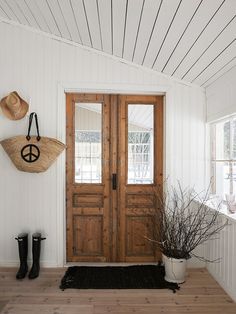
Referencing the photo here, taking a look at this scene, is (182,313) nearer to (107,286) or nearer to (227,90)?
(107,286)

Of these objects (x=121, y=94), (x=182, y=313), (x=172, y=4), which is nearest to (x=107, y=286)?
(x=182, y=313)

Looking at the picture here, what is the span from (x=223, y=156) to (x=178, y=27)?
1572 mm

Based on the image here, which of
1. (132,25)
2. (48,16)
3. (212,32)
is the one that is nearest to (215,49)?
(212,32)

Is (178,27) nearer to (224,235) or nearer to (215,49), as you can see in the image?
(215,49)

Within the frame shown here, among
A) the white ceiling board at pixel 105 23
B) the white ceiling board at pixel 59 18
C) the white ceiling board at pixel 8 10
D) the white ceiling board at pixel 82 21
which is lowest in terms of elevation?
the white ceiling board at pixel 105 23

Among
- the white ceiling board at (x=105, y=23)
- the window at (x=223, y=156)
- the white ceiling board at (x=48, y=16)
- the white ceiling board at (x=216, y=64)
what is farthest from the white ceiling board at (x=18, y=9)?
the window at (x=223, y=156)

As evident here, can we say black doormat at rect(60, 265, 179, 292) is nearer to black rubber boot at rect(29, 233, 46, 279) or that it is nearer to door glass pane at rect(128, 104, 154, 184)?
black rubber boot at rect(29, 233, 46, 279)

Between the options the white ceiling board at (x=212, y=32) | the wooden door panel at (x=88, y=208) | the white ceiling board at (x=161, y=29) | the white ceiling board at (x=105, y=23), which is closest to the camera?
the white ceiling board at (x=212, y=32)

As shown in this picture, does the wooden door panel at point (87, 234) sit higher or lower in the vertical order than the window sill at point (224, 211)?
lower

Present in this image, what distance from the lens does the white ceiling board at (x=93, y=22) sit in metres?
2.37

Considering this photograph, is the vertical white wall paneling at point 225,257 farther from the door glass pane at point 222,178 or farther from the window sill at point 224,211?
the door glass pane at point 222,178

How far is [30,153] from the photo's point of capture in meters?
3.10

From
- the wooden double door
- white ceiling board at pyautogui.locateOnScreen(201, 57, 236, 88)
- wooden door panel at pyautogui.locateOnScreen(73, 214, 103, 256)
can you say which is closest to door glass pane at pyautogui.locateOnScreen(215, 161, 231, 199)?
the wooden double door

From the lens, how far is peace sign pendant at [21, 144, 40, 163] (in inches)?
122
